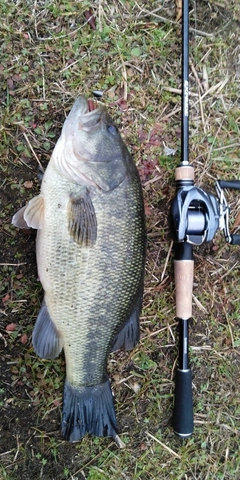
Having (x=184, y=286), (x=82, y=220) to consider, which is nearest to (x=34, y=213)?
(x=82, y=220)

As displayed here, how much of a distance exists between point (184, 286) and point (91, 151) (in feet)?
2.63

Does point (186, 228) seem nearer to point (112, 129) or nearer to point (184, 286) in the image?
point (184, 286)

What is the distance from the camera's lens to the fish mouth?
199 centimetres

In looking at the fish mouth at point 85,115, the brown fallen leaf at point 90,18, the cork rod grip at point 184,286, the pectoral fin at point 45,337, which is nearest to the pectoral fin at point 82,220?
the fish mouth at point 85,115

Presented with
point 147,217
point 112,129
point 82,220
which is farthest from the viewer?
point 147,217

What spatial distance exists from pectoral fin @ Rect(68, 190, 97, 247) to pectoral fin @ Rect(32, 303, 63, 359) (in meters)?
0.39

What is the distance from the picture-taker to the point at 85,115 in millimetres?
1995

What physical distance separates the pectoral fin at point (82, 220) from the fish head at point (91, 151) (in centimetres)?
8

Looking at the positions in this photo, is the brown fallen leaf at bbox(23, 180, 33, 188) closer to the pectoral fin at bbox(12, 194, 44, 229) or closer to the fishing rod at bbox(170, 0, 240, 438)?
the pectoral fin at bbox(12, 194, 44, 229)

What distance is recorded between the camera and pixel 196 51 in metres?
2.54

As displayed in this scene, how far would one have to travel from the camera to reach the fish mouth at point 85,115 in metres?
1.99

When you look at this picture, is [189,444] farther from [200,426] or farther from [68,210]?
[68,210]

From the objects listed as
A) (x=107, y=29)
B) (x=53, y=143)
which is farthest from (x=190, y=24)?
(x=53, y=143)

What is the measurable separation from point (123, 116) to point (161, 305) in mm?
977
